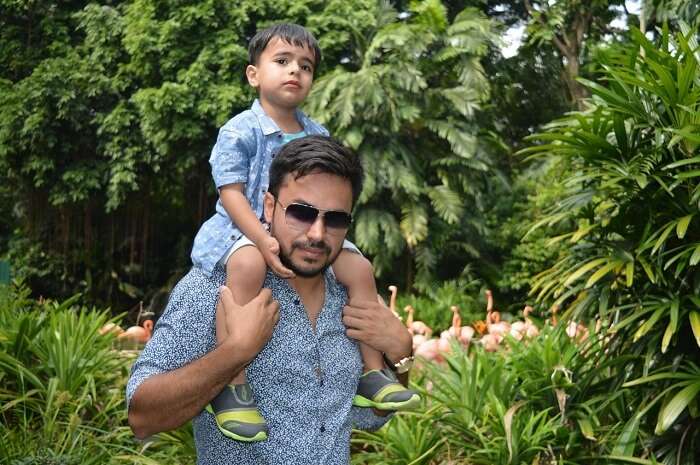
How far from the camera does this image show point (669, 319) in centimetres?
468

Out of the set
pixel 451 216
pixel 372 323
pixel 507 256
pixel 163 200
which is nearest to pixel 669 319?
pixel 372 323

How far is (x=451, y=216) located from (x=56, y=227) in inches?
298

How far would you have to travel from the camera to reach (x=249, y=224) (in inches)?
102

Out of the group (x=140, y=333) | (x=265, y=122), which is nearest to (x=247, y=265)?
(x=265, y=122)

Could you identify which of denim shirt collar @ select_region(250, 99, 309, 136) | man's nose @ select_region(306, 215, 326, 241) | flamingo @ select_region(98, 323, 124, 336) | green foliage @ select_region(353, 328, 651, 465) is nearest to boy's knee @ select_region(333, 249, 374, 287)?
man's nose @ select_region(306, 215, 326, 241)

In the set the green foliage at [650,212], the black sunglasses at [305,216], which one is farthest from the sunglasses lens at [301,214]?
the green foliage at [650,212]

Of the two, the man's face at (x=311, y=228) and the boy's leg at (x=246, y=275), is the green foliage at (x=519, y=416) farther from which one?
the man's face at (x=311, y=228)

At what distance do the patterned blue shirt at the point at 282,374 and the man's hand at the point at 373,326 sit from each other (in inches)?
1.8

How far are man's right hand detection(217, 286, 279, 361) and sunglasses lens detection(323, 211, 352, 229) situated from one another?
0.21 metres

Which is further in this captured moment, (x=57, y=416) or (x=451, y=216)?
(x=451, y=216)

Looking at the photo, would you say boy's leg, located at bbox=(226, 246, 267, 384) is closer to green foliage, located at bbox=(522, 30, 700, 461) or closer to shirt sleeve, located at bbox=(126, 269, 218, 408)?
shirt sleeve, located at bbox=(126, 269, 218, 408)

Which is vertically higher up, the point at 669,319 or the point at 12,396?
the point at 669,319

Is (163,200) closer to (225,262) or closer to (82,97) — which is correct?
(82,97)

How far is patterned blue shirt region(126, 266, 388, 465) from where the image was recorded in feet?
6.54
